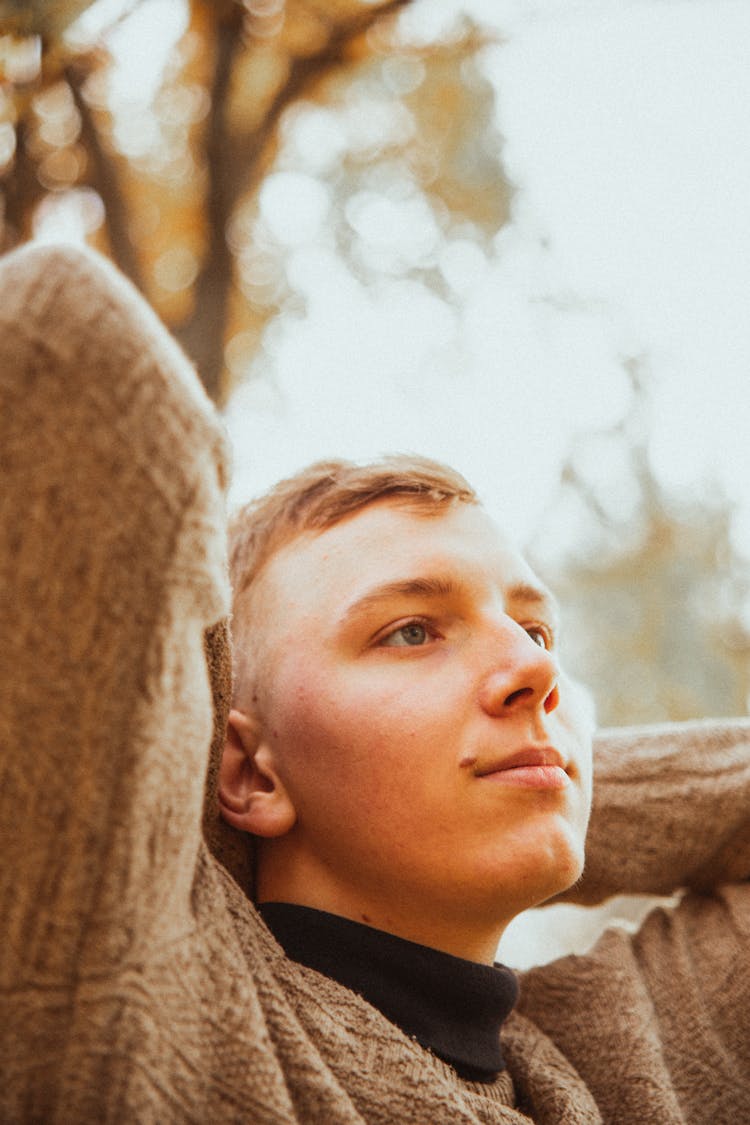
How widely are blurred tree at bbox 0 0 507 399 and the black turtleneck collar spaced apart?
2.09 m

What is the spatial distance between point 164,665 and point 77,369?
0.84 ft

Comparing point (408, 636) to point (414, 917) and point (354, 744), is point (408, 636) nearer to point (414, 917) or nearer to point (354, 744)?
point (354, 744)

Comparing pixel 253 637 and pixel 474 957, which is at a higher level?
pixel 253 637

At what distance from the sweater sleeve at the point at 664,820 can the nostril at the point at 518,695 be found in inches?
22.6

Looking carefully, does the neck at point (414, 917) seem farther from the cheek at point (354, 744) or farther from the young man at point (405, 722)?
the cheek at point (354, 744)

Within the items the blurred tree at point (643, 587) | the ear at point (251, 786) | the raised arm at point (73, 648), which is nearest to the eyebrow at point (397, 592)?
the ear at point (251, 786)

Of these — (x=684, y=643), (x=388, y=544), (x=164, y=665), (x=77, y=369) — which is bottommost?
(x=684, y=643)

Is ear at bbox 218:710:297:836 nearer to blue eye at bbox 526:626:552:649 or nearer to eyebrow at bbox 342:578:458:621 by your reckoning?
eyebrow at bbox 342:578:458:621

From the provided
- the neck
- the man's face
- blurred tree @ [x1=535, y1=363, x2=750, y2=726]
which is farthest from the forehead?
blurred tree @ [x1=535, y1=363, x2=750, y2=726]

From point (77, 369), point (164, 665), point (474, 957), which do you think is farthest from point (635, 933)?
point (77, 369)

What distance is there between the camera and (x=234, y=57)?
3279 mm

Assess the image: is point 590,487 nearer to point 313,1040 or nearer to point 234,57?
point 234,57

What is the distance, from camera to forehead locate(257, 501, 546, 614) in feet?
4.25

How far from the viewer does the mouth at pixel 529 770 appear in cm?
115
